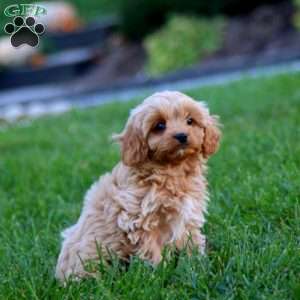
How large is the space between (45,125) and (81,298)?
695 centimetres

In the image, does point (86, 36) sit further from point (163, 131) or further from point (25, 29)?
point (163, 131)

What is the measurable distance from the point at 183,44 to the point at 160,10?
7.29 ft

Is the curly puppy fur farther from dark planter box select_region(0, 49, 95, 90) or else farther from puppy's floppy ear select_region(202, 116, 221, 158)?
dark planter box select_region(0, 49, 95, 90)

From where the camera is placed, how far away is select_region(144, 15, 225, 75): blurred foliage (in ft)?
52.6

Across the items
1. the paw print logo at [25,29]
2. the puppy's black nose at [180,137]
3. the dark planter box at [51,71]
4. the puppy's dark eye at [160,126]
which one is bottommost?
the dark planter box at [51,71]

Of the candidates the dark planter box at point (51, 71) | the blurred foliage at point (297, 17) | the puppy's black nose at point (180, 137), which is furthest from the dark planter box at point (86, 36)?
the puppy's black nose at point (180, 137)

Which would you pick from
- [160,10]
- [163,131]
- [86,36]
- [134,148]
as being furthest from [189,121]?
[86,36]

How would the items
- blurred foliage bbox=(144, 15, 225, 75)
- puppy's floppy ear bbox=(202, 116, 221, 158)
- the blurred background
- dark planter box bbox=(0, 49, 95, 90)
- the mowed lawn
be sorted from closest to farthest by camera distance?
the mowed lawn → puppy's floppy ear bbox=(202, 116, 221, 158) → the blurred background → blurred foliage bbox=(144, 15, 225, 75) → dark planter box bbox=(0, 49, 95, 90)

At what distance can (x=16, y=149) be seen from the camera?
8742mm

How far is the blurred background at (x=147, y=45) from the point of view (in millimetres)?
15367

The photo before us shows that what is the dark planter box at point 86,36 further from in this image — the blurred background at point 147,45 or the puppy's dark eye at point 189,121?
the puppy's dark eye at point 189,121

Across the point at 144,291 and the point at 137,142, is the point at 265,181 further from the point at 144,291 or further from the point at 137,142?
the point at 144,291

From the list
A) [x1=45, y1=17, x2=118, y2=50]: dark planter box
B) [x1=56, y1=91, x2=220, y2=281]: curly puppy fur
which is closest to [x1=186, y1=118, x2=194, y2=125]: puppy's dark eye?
[x1=56, y1=91, x2=220, y2=281]: curly puppy fur

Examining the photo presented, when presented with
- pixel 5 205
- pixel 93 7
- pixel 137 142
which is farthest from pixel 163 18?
pixel 137 142
